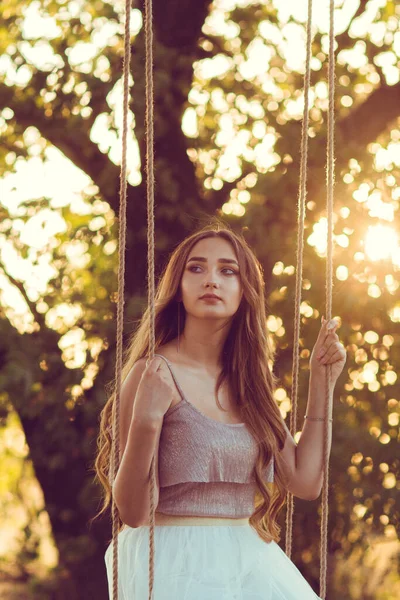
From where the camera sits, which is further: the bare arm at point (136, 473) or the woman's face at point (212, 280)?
the woman's face at point (212, 280)

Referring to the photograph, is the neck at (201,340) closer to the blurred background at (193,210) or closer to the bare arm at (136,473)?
the bare arm at (136,473)

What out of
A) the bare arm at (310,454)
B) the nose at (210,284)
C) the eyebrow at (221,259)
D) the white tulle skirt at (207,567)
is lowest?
the white tulle skirt at (207,567)

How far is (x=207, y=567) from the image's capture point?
1.52m

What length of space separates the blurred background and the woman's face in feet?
4.91

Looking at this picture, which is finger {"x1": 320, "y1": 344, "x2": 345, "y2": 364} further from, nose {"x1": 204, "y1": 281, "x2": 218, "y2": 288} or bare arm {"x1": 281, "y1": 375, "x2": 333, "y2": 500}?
nose {"x1": 204, "y1": 281, "x2": 218, "y2": 288}

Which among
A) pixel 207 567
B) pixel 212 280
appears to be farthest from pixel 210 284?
pixel 207 567

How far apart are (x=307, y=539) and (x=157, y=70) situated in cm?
174

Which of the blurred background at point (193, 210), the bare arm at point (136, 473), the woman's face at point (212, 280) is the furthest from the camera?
the blurred background at point (193, 210)

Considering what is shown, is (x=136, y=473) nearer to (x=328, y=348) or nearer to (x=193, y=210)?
(x=328, y=348)

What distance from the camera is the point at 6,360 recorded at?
3350 millimetres

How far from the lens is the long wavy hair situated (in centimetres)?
170

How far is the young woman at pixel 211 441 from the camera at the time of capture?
151cm

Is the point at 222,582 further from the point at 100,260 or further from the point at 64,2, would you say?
the point at 64,2

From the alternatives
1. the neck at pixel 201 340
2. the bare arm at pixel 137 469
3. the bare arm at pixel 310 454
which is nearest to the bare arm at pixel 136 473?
the bare arm at pixel 137 469
